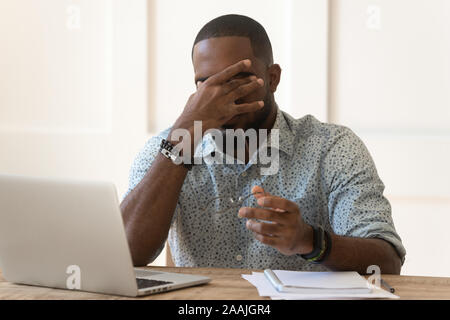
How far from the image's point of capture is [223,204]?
59.6 inches

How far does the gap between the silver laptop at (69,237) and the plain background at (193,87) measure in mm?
1412

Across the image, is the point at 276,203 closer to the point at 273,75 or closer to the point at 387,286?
the point at 387,286

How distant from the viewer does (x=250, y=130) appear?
61.6 inches

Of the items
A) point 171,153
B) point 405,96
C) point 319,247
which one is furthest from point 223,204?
point 405,96

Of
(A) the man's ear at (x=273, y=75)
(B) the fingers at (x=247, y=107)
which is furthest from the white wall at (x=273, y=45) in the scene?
(B) the fingers at (x=247, y=107)

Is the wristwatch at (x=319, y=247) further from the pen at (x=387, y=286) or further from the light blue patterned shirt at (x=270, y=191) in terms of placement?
the light blue patterned shirt at (x=270, y=191)

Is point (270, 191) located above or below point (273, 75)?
below

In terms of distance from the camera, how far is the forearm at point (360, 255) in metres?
1.17

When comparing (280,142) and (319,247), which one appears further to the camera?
(280,142)

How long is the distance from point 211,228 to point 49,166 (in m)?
1.20

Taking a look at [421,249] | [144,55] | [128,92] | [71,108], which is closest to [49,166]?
[71,108]

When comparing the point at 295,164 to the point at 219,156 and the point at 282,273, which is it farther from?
the point at 282,273

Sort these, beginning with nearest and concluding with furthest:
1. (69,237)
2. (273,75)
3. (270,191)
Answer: (69,237)
(270,191)
(273,75)

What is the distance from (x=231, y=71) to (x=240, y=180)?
280 millimetres
